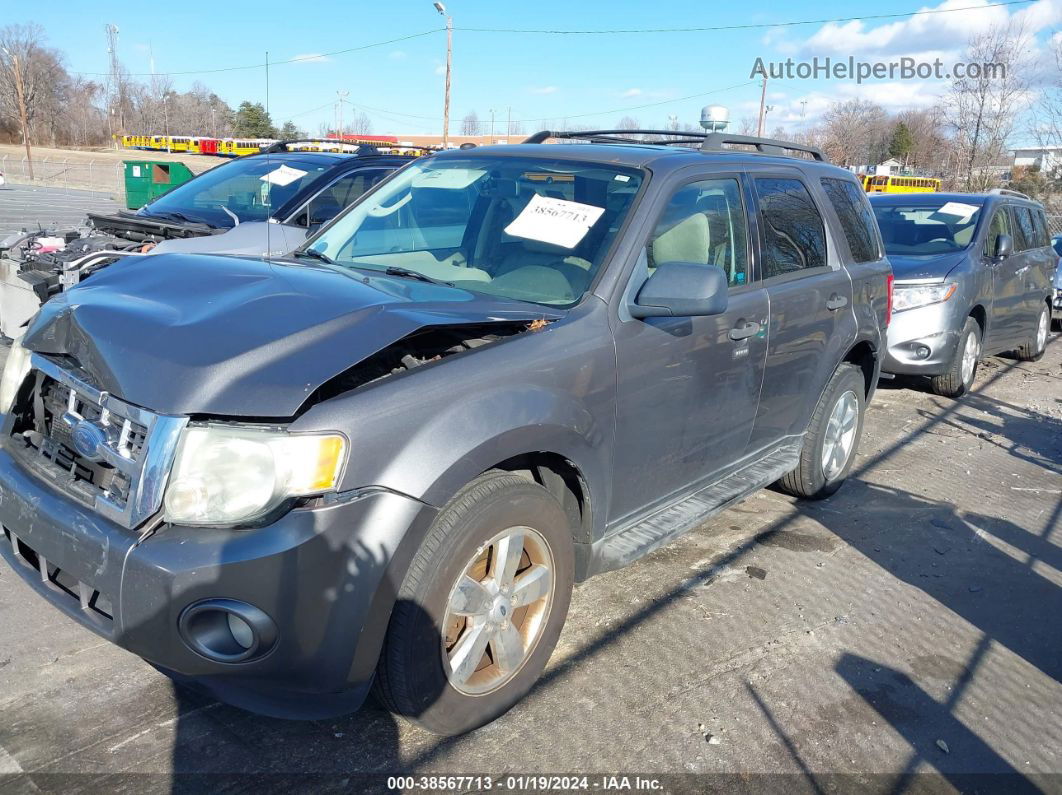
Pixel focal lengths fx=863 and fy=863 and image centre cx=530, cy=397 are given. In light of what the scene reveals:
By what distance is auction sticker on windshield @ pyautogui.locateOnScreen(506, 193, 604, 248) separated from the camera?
3529 millimetres

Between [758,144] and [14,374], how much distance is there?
383 cm

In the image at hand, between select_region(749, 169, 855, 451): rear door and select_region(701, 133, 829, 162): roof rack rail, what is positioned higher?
select_region(701, 133, 829, 162): roof rack rail

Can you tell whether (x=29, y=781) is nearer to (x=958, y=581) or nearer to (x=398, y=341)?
(x=398, y=341)

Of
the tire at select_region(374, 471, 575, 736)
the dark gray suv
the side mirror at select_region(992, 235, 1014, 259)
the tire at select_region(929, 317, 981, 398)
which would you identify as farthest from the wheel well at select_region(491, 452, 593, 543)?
the side mirror at select_region(992, 235, 1014, 259)

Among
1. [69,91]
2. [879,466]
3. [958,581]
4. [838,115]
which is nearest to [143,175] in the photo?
[879,466]

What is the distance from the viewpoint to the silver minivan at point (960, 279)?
7668 millimetres

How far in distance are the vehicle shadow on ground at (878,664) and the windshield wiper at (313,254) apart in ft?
6.10

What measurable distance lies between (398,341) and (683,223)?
5.43 ft

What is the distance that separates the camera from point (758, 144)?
15.9 feet

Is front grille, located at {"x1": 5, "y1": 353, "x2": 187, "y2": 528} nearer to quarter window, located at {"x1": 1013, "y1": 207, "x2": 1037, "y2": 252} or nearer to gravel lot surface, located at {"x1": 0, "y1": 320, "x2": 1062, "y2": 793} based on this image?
gravel lot surface, located at {"x1": 0, "y1": 320, "x2": 1062, "y2": 793}

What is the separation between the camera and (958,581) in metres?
4.40

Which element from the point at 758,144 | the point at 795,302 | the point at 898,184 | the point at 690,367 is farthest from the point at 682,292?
the point at 898,184

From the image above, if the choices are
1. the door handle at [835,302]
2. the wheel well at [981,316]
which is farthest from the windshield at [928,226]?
the door handle at [835,302]

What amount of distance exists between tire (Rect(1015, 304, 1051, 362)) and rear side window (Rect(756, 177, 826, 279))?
6.60 meters
